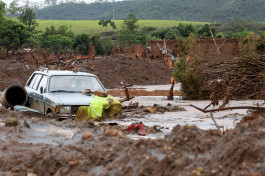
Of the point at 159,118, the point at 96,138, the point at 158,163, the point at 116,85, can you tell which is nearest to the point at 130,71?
the point at 116,85

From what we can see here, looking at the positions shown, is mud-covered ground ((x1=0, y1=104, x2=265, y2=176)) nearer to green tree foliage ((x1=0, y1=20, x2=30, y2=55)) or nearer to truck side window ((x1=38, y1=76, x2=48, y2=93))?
truck side window ((x1=38, y1=76, x2=48, y2=93))

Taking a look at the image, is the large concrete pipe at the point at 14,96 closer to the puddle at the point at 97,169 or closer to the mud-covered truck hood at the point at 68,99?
the mud-covered truck hood at the point at 68,99

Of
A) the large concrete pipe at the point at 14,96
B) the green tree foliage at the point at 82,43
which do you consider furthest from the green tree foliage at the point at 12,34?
the large concrete pipe at the point at 14,96

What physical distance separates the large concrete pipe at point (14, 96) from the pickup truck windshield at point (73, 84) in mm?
1129

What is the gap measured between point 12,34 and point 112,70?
1244 inches

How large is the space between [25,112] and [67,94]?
1203 millimetres

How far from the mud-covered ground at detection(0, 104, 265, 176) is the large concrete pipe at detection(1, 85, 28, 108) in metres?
4.32

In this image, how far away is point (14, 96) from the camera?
11.8 metres

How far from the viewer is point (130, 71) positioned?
3434 cm

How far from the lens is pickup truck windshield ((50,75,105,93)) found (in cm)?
Result: 1083

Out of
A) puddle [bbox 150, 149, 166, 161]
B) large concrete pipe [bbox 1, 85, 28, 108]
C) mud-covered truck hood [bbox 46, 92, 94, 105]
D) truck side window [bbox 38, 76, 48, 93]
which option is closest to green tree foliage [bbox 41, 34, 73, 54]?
large concrete pipe [bbox 1, 85, 28, 108]

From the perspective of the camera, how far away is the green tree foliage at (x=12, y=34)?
192 feet

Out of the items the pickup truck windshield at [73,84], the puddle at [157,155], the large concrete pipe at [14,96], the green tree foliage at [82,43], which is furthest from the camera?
the green tree foliage at [82,43]

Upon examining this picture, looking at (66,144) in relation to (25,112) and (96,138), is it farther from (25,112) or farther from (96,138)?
(25,112)
